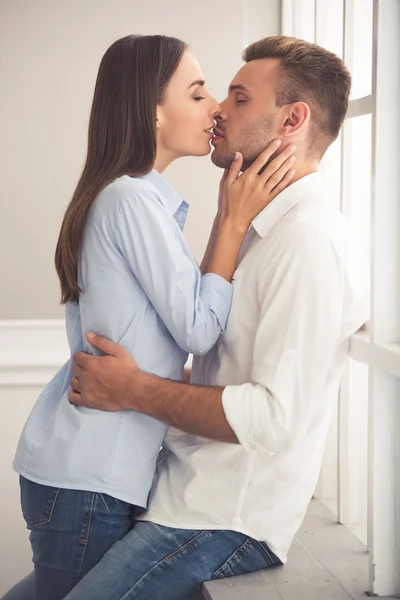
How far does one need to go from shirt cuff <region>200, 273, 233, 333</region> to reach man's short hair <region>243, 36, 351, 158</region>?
14.4 inches

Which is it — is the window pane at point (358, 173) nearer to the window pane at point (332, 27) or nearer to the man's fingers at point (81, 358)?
the window pane at point (332, 27)

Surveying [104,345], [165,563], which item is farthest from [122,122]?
[165,563]

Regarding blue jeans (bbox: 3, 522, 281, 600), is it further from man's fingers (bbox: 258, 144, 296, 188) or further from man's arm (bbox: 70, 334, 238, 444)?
man's fingers (bbox: 258, 144, 296, 188)

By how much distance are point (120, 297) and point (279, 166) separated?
1.39ft

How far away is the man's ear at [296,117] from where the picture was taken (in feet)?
5.75

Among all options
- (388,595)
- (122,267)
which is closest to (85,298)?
(122,267)

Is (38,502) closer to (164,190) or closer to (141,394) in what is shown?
(141,394)

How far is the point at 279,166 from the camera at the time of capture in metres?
1.73

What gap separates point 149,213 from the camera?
1.61 metres

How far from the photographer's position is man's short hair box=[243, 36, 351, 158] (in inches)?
70.2

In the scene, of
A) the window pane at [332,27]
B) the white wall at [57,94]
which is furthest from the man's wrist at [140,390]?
the window pane at [332,27]

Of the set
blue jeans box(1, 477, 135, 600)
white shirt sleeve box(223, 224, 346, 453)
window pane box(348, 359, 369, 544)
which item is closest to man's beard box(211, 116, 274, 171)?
white shirt sleeve box(223, 224, 346, 453)

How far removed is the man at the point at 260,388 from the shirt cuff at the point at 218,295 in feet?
0.09

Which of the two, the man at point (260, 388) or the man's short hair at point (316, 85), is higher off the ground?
the man's short hair at point (316, 85)
